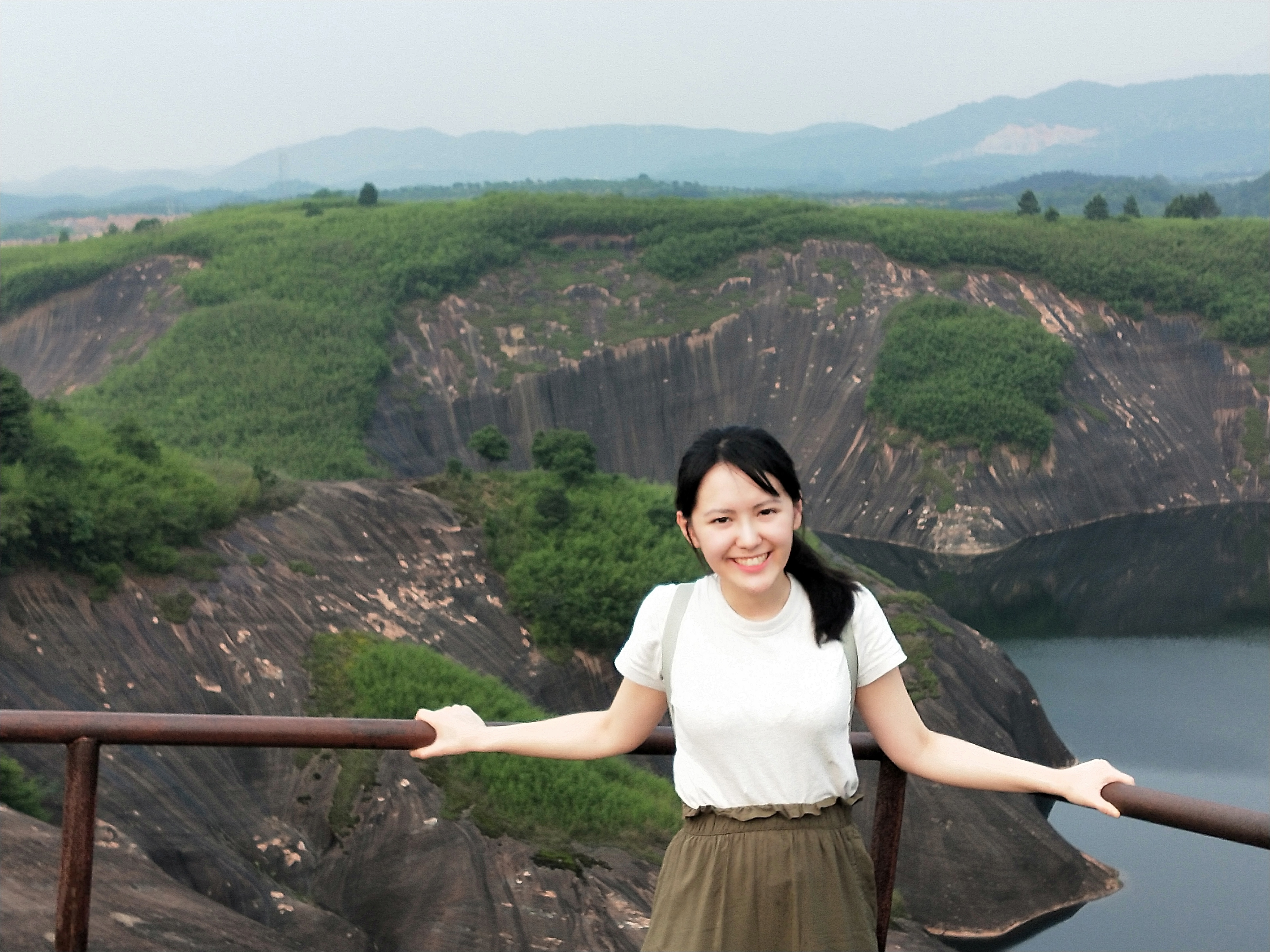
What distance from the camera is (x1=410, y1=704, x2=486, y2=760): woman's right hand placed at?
165 inches

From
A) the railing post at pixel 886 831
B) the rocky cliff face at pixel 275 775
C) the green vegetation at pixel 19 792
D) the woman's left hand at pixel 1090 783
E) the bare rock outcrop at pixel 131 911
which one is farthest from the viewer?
the rocky cliff face at pixel 275 775

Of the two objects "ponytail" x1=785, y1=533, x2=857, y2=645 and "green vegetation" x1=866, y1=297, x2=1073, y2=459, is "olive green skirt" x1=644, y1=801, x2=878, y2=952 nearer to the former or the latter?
"ponytail" x1=785, y1=533, x2=857, y2=645

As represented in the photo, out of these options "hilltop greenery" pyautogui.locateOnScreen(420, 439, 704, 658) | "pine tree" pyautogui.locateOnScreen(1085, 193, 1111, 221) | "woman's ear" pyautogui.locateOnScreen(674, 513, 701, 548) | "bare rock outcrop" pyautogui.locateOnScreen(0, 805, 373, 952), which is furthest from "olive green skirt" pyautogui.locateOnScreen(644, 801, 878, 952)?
"pine tree" pyautogui.locateOnScreen(1085, 193, 1111, 221)

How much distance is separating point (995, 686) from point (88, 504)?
19028mm

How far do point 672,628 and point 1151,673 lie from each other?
35.6 meters

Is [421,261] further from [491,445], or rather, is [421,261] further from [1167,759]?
[1167,759]


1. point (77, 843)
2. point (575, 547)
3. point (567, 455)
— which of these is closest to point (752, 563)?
point (77, 843)

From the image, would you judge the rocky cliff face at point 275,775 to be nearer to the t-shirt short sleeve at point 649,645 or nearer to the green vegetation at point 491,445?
the green vegetation at point 491,445

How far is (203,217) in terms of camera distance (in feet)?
235

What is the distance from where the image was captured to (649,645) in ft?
13.2

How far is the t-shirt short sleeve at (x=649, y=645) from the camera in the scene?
4020 mm

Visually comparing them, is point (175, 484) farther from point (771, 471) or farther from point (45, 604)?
point (771, 471)

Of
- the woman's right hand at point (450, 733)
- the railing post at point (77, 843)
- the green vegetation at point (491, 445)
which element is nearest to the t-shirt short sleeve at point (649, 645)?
the woman's right hand at point (450, 733)

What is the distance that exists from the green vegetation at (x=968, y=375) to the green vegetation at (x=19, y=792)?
39.0 meters
